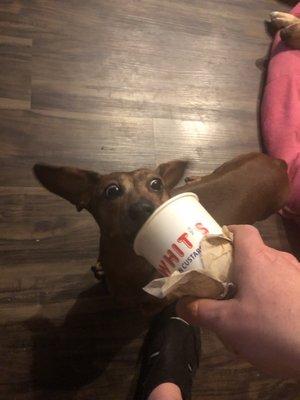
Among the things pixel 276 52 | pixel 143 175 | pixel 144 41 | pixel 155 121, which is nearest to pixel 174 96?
pixel 155 121

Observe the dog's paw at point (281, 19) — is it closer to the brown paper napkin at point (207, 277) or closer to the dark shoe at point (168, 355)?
the dark shoe at point (168, 355)

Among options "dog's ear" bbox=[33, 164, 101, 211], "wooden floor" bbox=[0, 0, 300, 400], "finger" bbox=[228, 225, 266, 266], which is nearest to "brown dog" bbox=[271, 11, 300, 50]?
"wooden floor" bbox=[0, 0, 300, 400]

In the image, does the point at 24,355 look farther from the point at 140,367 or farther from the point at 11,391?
the point at 140,367

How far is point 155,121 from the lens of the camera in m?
2.29

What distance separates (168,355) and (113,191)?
73cm

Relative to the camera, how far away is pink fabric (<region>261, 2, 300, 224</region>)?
219cm

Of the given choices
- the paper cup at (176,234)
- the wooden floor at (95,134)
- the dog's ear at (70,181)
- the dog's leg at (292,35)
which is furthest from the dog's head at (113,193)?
the dog's leg at (292,35)

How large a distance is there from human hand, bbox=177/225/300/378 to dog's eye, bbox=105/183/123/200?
1.76 feet

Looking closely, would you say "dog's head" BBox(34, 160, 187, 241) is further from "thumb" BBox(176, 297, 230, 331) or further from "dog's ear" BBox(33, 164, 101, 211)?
"thumb" BBox(176, 297, 230, 331)

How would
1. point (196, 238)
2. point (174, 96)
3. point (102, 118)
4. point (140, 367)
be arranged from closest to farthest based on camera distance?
point (196, 238)
point (140, 367)
point (102, 118)
point (174, 96)

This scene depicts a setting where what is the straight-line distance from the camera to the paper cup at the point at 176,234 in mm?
939

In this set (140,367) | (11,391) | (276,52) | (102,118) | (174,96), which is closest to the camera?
(11,391)

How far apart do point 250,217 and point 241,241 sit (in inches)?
34.1

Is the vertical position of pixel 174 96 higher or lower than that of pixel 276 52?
lower
